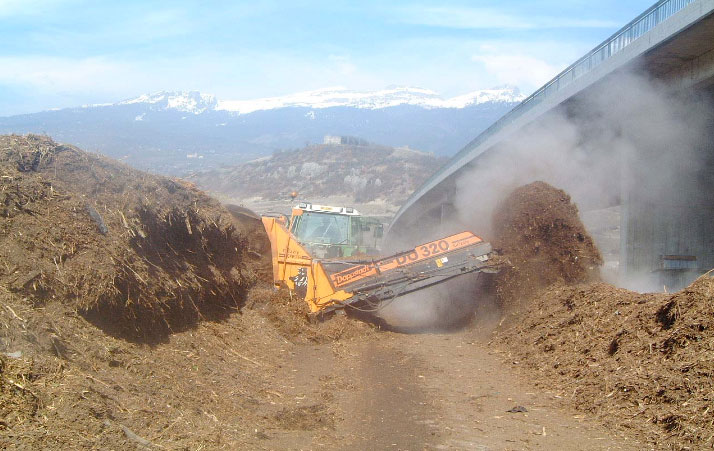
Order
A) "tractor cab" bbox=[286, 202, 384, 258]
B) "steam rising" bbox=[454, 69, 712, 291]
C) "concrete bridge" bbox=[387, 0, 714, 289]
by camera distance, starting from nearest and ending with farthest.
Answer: "concrete bridge" bbox=[387, 0, 714, 289] → "tractor cab" bbox=[286, 202, 384, 258] → "steam rising" bbox=[454, 69, 712, 291]

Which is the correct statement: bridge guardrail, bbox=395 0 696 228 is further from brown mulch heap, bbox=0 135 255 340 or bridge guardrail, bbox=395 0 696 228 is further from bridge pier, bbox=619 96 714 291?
brown mulch heap, bbox=0 135 255 340

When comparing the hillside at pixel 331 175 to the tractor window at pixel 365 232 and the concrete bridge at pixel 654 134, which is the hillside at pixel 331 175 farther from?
the concrete bridge at pixel 654 134

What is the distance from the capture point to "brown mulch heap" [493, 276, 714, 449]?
20.3ft

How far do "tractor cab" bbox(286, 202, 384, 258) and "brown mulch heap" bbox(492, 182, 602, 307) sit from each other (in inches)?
215

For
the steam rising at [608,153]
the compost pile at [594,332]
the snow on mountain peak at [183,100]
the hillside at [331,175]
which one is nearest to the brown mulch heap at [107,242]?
the compost pile at [594,332]

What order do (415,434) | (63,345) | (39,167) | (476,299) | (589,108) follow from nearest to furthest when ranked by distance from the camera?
1. (63,345)
2. (415,434)
3. (39,167)
4. (476,299)
5. (589,108)

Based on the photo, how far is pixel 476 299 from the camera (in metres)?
14.0

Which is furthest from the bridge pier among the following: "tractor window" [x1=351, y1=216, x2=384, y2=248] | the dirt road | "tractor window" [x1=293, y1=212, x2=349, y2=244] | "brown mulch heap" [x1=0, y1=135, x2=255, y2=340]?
"brown mulch heap" [x1=0, y1=135, x2=255, y2=340]

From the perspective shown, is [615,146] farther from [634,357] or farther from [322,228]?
[634,357]

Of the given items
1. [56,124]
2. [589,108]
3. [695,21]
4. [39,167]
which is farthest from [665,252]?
[56,124]

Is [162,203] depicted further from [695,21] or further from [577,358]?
[695,21]

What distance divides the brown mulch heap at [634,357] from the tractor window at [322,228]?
294 inches

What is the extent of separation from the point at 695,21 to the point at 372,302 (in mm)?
8851

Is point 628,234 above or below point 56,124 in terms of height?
below
